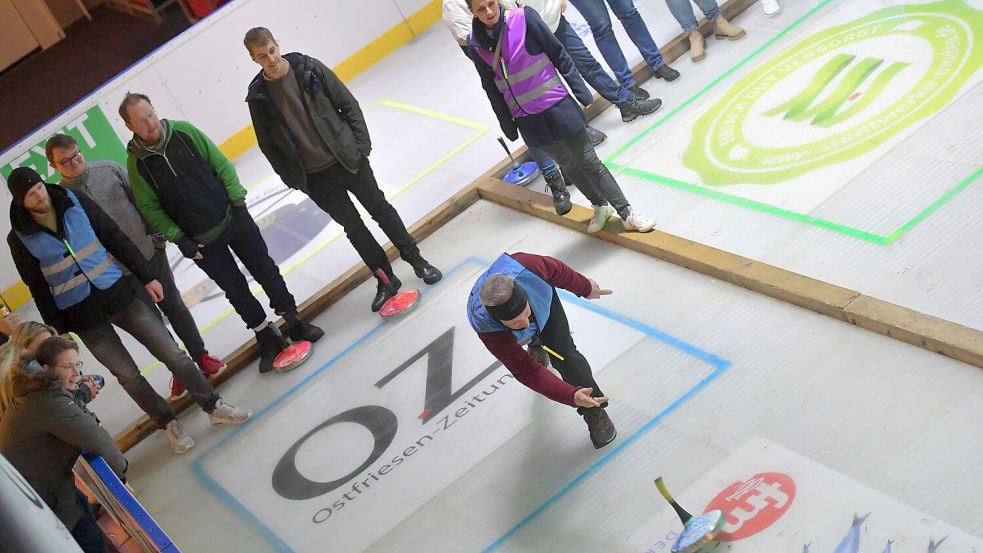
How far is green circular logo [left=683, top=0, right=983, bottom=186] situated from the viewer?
6699 mm

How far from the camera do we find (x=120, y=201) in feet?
22.2

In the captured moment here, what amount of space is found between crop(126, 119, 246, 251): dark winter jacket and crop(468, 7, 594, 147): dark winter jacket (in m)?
1.80

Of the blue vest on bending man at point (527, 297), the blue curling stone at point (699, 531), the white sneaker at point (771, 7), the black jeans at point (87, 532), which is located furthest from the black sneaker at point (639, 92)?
the black jeans at point (87, 532)

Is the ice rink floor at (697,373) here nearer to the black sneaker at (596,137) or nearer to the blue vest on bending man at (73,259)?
the black sneaker at (596,137)

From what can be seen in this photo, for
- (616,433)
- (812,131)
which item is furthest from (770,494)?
(812,131)

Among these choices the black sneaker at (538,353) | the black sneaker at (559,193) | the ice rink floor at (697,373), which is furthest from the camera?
the black sneaker at (559,193)

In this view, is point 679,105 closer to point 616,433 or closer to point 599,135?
point 599,135

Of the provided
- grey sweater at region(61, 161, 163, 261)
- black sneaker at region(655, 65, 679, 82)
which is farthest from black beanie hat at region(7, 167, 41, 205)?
black sneaker at region(655, 65, 679, 82)

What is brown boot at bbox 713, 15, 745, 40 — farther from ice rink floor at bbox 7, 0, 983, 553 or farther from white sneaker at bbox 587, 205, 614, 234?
white sneaker at bbox 587, 205, 614, 234

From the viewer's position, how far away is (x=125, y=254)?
6.41 metres

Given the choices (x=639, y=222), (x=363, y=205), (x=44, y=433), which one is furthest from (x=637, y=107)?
(x=44, y=433)

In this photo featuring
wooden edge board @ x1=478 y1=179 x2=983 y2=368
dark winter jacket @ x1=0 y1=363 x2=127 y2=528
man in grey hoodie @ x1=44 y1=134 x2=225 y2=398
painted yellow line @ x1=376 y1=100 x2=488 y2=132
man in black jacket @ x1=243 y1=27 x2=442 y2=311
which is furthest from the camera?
painted yellow line @ x1=376 y1=100 x2=488 y2=132

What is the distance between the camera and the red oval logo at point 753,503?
14.7 ft

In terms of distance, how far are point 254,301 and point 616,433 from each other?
3.09 metres
